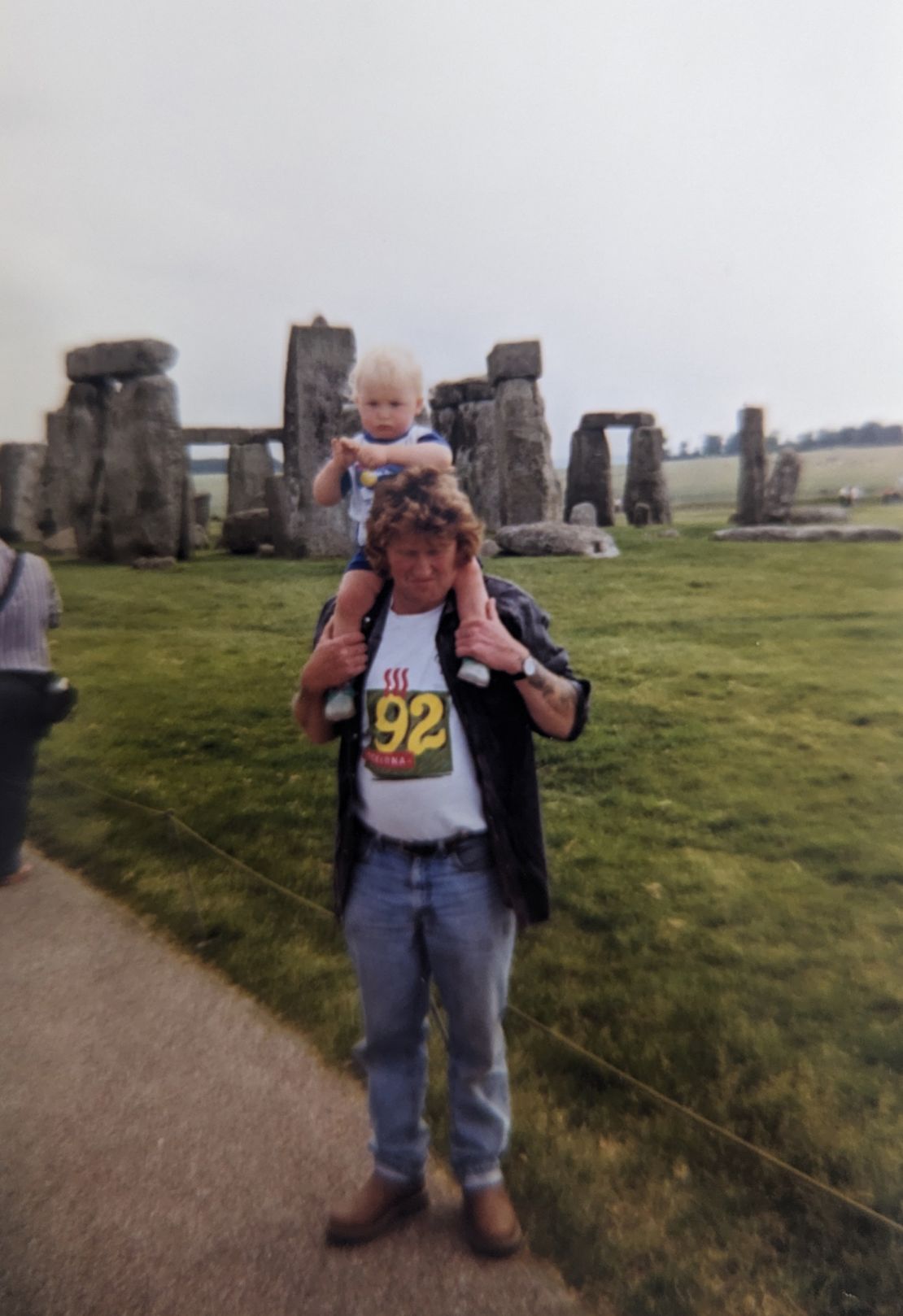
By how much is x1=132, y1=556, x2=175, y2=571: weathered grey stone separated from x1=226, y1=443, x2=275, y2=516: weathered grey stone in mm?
270

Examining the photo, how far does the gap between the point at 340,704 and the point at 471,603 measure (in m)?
0.32

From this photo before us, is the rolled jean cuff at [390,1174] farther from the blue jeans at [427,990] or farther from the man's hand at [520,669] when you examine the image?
the man's hand at [520,669]

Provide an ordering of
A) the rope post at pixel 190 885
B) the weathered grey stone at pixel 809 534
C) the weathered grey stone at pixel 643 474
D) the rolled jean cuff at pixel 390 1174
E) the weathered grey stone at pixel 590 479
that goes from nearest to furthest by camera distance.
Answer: the rolled jean cuff at pixel 390 1174, the rope post at pixel 190 885, the weathered grey stone at pixel 809 534, the weathered grey stone at pixel 590 479, the weathered grey stone at pixel 643 474

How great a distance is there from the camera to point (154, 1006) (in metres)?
2.27

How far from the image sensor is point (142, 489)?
2949 mm

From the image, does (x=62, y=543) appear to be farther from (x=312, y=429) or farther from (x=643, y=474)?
(x=643, y=474)

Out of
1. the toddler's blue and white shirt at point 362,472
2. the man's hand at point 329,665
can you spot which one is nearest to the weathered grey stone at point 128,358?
the toddler's blue and white shirt at point 362,472

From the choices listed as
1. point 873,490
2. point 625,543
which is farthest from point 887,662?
point 625,543

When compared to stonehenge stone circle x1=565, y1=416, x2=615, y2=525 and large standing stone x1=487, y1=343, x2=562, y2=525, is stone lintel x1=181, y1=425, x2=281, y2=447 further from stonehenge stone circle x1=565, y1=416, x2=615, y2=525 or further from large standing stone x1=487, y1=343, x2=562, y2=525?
stonehenge stone circle x1=565, y1=416, x2=615, y2=525

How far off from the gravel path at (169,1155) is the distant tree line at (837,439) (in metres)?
2.02

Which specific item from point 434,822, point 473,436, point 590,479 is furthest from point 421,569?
point 590,479

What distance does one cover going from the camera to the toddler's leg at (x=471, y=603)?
1840 millimetres

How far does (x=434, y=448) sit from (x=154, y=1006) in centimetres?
141

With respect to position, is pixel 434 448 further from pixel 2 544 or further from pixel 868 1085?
pixel 868 1085
